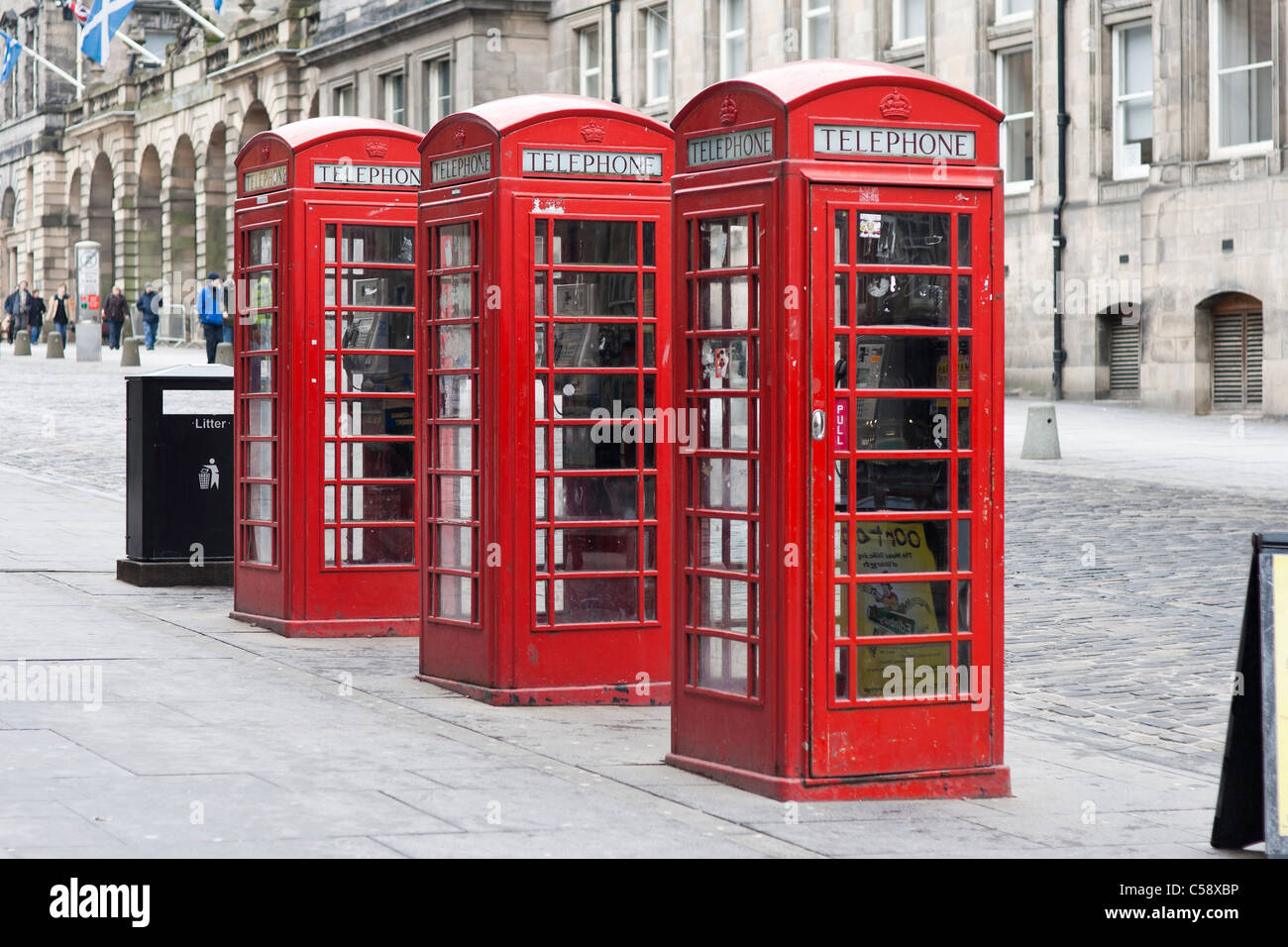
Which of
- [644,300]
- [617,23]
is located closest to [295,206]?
[644,300]

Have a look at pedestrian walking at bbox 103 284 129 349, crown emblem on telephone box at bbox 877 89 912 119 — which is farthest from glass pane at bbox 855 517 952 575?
pedestrian walking at bbox 103 284 129 349

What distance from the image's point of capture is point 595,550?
837cm

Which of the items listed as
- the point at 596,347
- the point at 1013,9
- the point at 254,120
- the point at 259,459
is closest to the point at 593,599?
the point at 596,347

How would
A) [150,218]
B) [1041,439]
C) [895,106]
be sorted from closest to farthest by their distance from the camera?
[895,106] → [1041,439] → [150,218]

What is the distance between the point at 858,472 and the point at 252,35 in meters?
54.1

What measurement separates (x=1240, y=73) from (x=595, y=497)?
2158 cm

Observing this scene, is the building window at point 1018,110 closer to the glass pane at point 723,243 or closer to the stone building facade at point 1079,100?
the stone building facade at point 1079,100

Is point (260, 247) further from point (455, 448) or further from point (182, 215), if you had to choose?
point (182, 215)

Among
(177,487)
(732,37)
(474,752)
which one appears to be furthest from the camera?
(732,37)

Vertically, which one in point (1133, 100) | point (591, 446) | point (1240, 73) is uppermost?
point (1240, 73)

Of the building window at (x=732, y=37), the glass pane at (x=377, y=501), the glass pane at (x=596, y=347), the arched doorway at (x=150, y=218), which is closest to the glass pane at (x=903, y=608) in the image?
the glass pane at (x=596, y=347)

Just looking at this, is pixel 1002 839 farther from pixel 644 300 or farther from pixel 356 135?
pixel 356 135

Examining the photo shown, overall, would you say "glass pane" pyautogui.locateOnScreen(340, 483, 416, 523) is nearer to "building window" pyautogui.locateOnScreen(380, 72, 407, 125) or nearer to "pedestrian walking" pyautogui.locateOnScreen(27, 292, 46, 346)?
"building window" pyautogui.locateOnScreen(380, 72, 407, 125)

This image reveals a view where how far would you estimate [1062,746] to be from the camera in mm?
7543
